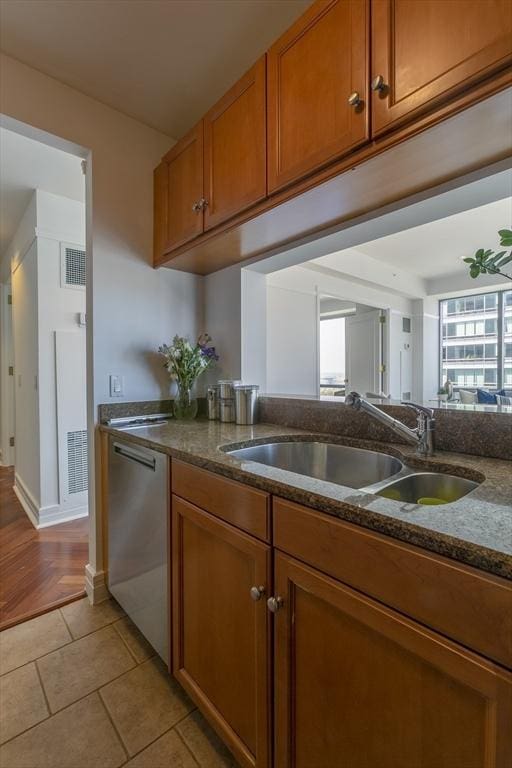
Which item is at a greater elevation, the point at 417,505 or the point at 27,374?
the point at 27,374

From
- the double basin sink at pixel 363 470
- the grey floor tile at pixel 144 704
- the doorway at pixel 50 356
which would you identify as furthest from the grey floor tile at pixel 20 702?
the double basin sink at pixel 363 470

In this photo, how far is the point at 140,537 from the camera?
1.47m

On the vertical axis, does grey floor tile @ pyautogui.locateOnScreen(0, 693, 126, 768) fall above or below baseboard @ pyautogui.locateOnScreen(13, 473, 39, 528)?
below

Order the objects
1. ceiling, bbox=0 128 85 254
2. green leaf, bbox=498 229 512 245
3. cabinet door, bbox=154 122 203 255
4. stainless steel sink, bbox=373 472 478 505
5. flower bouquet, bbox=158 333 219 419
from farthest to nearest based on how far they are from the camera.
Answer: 1. ceiling, bbox=0 128 85 254
2. flower bouquet, bbox=158 333 219 419
3. cabinet door, bbox=154 122 203 255
4. green leaf, bbox=498 229 512 245
5. stainless steel sink, bbox=373 472 478 505

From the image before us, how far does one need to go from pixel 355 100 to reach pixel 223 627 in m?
1.55

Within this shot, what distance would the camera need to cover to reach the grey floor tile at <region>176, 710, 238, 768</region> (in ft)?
3.56

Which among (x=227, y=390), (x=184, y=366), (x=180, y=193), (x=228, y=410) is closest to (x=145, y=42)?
(x=180, y=193)

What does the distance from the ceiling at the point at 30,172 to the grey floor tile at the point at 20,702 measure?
101 inches

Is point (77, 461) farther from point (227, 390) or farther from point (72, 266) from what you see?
point (227, 390)

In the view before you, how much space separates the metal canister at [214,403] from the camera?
2.02 meters

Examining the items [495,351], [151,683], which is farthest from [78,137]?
[495,351]

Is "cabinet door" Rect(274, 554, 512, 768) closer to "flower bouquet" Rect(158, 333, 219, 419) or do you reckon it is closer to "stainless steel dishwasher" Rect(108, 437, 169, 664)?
"stainless steel dishwasher" Rect(108, 437, 169, 664)

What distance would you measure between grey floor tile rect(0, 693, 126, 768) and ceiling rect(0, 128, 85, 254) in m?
2.64

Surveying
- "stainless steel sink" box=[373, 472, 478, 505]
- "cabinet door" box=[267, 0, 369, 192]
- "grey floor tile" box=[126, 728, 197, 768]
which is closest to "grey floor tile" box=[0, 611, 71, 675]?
"grey floor tile" box=[126, 728, 197, 768]
